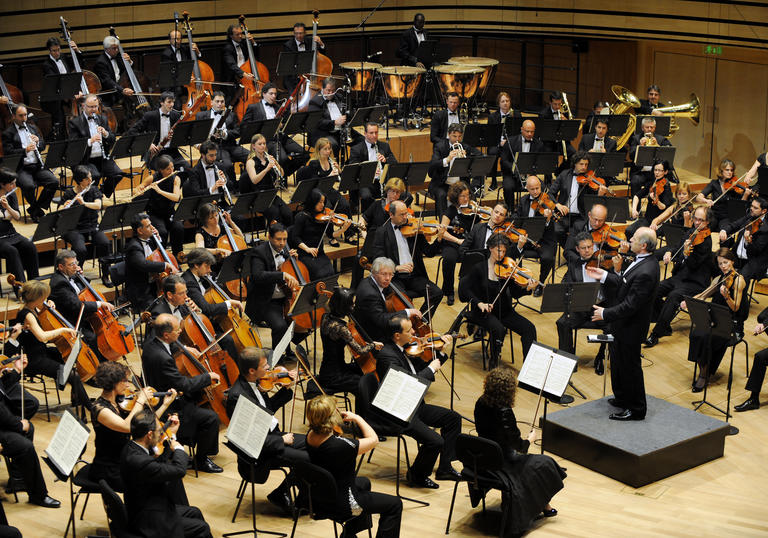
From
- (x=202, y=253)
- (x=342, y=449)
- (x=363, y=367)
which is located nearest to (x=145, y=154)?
(x=202, y=253)

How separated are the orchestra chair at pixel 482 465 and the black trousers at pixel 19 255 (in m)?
4.47

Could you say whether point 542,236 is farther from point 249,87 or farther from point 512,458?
point 249,87

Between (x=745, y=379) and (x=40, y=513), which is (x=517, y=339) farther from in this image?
(x=40, y=513)

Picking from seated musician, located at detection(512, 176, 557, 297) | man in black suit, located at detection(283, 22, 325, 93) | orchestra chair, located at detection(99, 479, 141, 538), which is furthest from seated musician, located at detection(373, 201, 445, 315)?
man in black suit, located at detection(283, 22, 325, 93)

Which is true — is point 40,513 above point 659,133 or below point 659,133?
below

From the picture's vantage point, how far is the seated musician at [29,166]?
9469mm

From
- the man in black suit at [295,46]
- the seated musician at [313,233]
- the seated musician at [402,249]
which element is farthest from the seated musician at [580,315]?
the man in black suit at [295,46]

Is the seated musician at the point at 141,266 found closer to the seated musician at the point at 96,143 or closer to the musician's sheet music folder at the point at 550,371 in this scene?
the seated musician at the point at 96,143

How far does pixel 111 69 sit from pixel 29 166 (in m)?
2.53

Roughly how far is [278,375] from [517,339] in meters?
3.30

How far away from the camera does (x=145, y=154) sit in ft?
32.6

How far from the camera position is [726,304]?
821cm

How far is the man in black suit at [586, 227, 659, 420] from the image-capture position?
6738mm

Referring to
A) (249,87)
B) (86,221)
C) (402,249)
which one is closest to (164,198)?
(86,221)
